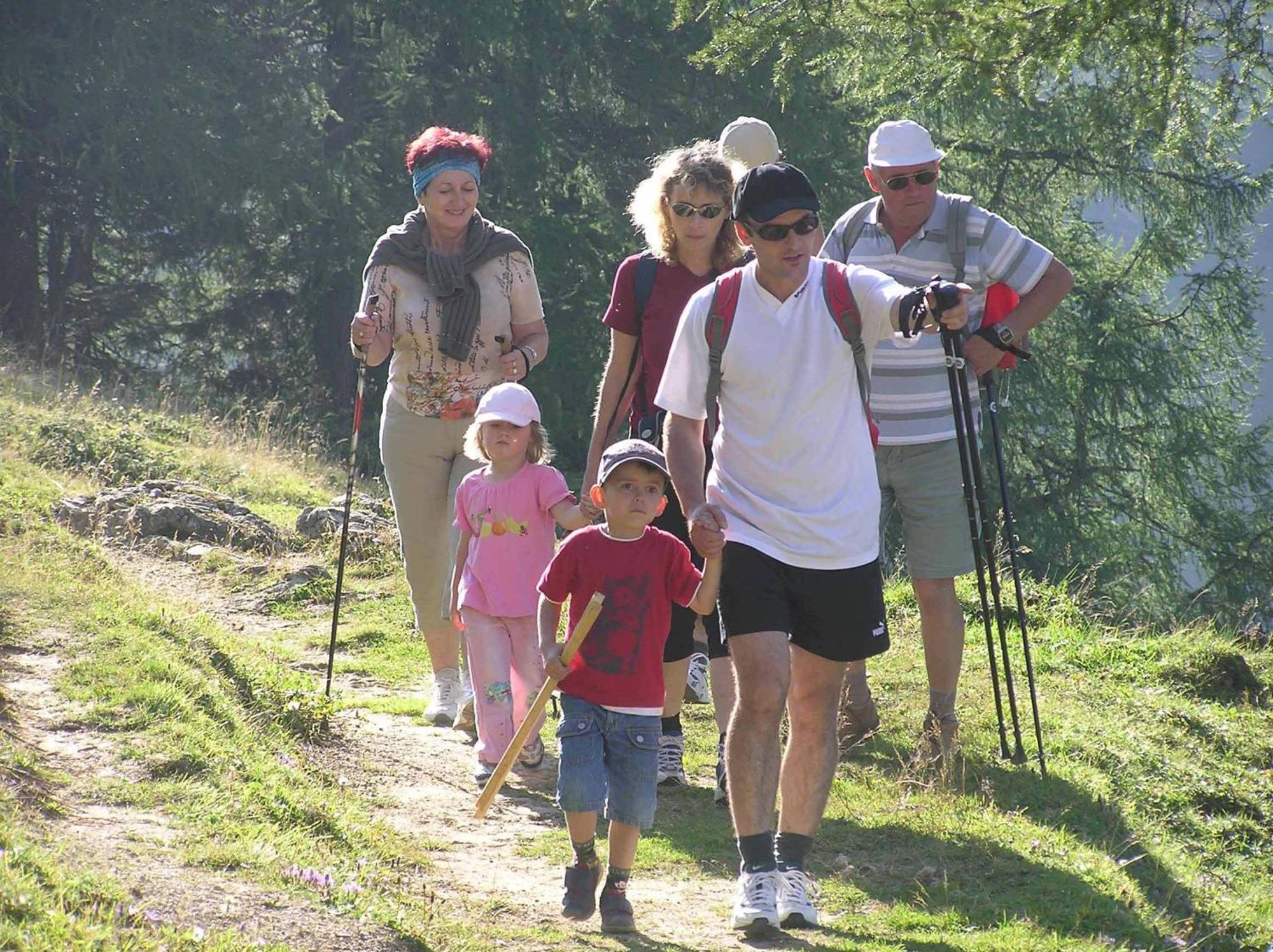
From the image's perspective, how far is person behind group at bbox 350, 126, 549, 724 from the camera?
263 inches

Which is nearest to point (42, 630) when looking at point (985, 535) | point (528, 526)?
point (528, 526)

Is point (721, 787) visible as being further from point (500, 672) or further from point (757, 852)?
point (757, 852)

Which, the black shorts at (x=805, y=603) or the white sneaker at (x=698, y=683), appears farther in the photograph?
the white sneaker at (x=698, y=683)

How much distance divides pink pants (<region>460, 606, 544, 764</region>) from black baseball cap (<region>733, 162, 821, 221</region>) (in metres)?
2.13

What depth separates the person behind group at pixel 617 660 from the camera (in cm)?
464

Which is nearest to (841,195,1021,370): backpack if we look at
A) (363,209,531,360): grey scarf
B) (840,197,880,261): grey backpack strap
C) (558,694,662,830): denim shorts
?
(840,197,880,261): grey backpack strap

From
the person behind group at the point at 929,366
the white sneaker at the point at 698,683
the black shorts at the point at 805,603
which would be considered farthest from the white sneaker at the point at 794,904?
the white sneaker at the point at 698,683

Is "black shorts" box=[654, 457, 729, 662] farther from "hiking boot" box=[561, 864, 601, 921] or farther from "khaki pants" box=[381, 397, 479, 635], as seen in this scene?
"hiking boot" box=[561, 864, 601, 921]

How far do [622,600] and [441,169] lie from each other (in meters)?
2.62

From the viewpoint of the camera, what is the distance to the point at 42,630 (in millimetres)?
6230

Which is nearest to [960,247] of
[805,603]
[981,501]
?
[981,501]

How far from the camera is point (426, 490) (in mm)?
6859

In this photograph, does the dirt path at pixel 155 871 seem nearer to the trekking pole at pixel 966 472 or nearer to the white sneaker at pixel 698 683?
the trekking pole at pixel 966 472

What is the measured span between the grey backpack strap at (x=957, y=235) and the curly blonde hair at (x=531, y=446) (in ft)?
5.43
